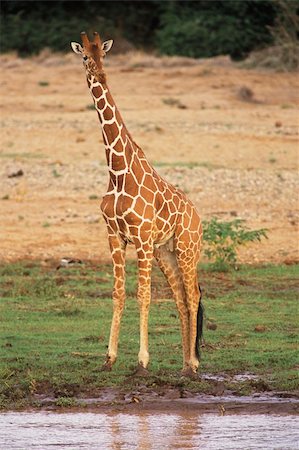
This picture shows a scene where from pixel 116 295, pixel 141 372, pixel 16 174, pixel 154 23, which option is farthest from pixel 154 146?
pixel 154 23

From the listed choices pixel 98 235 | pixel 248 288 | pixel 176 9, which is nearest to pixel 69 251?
pixel 98 235

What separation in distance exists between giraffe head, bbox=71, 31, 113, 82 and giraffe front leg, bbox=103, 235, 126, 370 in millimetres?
1217

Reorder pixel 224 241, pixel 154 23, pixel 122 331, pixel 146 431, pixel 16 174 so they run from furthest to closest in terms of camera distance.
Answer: pixel 154 23 < pixel 16 174 < pixel 224 241 < pixel 122 331 < pixel 146 431

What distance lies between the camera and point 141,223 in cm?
987

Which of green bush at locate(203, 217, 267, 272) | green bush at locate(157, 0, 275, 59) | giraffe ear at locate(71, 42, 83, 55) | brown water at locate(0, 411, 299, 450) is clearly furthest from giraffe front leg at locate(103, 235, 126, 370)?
green bush at locate(157, 0, 275, 59)

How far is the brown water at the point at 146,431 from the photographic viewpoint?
8430mm

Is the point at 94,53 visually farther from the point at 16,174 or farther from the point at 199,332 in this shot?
the point at 16,174

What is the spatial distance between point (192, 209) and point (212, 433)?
7.28 ft

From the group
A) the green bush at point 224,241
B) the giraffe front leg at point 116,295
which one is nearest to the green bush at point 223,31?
the green bush at point 224,241

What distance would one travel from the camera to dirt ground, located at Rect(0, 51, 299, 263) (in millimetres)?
17500

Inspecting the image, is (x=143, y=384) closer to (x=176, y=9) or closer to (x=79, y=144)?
(x=79, y=144)

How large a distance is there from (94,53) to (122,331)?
2818mm

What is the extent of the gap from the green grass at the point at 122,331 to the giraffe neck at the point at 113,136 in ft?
4.98

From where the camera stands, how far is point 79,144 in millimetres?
23312
